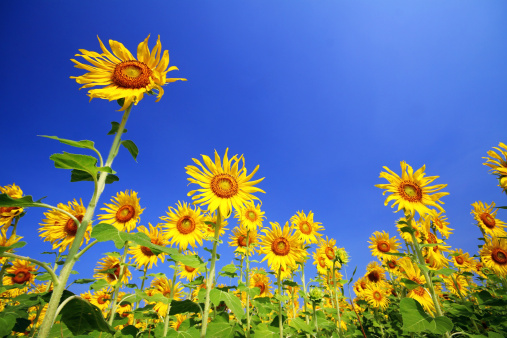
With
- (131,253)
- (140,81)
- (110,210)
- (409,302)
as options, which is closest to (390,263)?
(409,302)

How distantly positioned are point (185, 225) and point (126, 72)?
425 centimetres

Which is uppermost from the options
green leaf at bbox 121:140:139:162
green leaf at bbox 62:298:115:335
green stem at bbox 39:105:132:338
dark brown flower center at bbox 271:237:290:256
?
dark brown flower center at bbox 271:237:290:256

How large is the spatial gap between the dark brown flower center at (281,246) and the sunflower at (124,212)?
3175 millimetres

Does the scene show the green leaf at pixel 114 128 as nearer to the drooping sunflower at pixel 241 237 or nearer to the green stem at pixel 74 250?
the green stem at pixel 74 250

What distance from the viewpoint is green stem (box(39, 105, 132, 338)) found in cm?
153

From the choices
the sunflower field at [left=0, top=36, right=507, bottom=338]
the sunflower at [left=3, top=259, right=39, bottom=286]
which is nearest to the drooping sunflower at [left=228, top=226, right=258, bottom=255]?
the sunflower field at [left=0, top=36, right=507, bottom=338]

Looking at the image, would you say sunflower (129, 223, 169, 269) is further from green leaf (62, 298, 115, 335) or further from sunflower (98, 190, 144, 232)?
green leaf (62, 298, 115, 335)

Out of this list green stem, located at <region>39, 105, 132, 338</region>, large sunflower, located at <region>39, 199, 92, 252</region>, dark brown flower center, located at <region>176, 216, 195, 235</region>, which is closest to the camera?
green stem, located at <region>39, 105, 132, 338</region>

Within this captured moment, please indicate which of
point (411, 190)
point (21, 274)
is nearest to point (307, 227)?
point (411, 190)

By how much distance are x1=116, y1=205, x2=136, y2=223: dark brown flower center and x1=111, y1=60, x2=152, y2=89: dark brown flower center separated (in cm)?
355

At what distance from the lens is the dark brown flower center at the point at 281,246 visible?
17.2 ft

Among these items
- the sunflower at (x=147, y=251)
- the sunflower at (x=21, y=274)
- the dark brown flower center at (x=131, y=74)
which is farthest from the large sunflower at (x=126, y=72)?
the sunflower at (x=21, y=274)

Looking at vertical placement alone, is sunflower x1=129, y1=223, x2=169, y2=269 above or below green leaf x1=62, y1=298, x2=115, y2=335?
above

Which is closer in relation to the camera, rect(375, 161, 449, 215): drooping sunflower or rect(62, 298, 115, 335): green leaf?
rect(62, 298, 115, 335): green leaf
